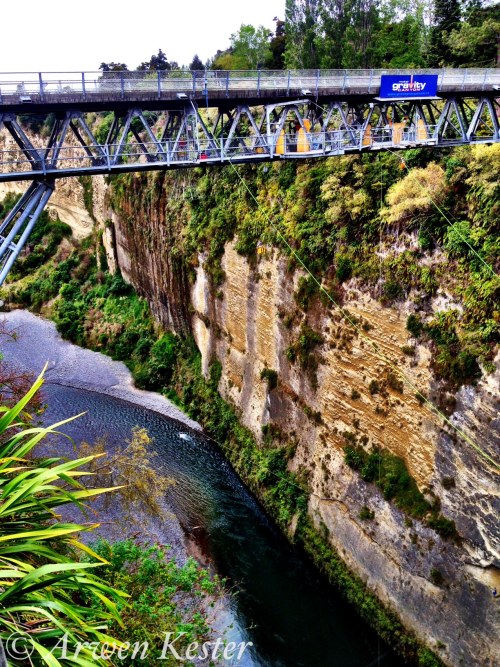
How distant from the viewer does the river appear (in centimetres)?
1597

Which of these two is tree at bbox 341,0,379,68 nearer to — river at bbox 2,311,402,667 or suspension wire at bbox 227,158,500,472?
suspension wire at bbox 227,158,500,472

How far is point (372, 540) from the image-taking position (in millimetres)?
16859

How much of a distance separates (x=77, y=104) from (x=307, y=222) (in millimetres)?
8374

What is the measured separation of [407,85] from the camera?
1884 centimetres

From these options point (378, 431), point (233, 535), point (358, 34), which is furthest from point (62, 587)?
point (358, 34)

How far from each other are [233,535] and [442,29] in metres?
29.5

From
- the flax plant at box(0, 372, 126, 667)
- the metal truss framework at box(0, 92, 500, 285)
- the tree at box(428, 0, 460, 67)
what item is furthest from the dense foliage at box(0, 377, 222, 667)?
the tree at box(428, 0, 460, 67)

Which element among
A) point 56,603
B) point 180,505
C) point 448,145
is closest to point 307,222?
point 448,145

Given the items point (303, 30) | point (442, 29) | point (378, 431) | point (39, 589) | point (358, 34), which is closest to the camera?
point (39, 589)

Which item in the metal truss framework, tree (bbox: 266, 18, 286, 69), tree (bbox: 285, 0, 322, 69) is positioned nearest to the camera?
the metal truss framework

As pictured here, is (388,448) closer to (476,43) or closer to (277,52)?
(476,43)

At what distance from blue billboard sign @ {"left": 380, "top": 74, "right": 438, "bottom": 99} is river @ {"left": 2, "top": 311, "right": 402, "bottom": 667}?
1581 cm

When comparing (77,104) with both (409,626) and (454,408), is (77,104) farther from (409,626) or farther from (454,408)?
(409,626)

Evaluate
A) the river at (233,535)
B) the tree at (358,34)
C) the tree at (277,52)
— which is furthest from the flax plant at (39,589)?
the tree at (277,52)
